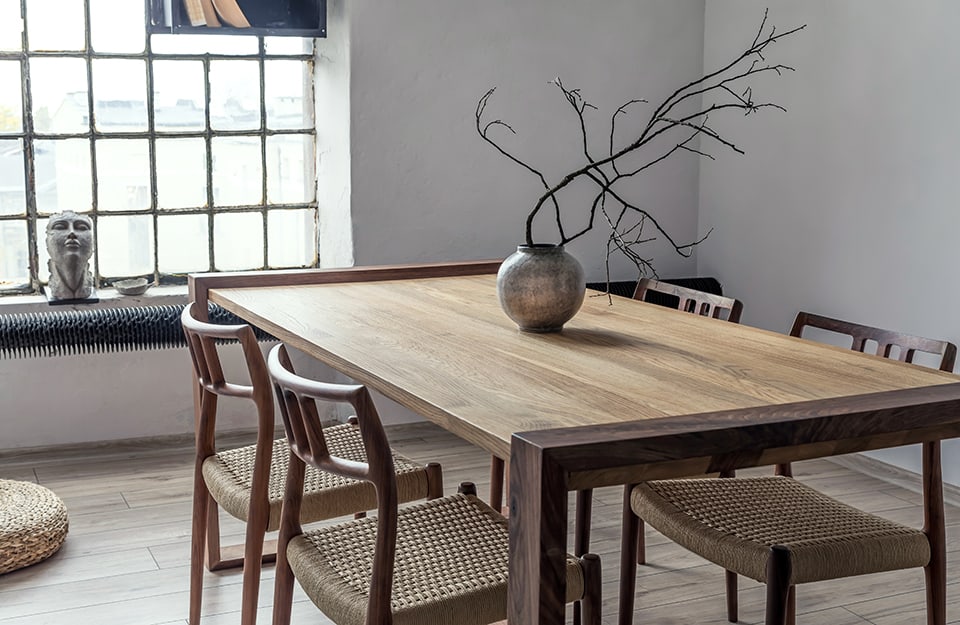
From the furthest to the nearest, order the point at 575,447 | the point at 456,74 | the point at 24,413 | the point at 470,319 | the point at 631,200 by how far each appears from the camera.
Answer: the point at 631,200, the point at 456,74, the point at 24,413, the point at 470,319, the point at 575,447

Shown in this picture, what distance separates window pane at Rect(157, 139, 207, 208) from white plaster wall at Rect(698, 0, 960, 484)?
2.30 m

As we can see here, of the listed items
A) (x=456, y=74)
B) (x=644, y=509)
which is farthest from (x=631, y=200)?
(x=644, y=509)

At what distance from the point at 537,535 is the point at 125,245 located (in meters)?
3.49

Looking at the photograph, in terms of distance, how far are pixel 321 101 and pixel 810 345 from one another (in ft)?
9.50

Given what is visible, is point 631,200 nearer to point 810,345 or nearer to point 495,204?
point 495,204

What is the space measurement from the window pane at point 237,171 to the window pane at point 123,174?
287mm

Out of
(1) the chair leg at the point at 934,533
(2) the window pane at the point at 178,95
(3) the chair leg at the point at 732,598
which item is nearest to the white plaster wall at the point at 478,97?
(2) the window pane at the point at 178,95

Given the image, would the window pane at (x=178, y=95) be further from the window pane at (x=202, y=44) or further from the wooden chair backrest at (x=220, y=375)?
the wooden chair backrest at (x=220, y=375)

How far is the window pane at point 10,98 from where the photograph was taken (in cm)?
423

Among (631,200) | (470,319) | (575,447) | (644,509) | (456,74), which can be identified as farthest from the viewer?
(631,200)

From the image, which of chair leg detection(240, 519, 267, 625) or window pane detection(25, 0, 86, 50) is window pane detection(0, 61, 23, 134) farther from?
chair leg detection(240, 519, 267, 625)

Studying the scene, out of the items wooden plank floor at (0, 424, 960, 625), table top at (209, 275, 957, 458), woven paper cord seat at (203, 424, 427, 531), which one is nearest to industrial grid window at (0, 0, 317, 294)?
wooden plank floor at (0, 424, 960, 625)

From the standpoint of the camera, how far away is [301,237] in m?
4.80

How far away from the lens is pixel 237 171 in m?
4.64
